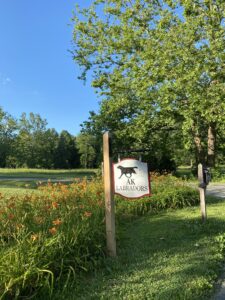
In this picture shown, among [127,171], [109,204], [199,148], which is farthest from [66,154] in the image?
[109,204]

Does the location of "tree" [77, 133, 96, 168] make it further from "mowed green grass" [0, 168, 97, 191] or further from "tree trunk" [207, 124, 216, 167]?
"tree trunk" [207, 124, 216, 167]

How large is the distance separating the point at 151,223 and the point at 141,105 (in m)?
14.9

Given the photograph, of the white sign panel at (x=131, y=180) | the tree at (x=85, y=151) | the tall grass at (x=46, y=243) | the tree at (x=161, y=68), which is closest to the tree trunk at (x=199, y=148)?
the tree at (x=161, y=68)

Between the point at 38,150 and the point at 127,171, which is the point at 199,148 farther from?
the point at 38,150

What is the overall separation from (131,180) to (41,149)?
231 ft

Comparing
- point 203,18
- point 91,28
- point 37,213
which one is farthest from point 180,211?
point 91,28

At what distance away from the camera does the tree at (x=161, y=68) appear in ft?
61.7

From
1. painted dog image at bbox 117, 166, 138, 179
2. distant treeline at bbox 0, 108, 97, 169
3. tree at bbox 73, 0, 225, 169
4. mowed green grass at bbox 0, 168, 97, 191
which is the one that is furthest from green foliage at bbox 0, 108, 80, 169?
painted dog image at bbox 117, 166, 138, 179

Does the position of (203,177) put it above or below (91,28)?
below

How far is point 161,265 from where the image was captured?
4781 millimetres

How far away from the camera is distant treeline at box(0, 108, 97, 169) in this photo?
226 feet

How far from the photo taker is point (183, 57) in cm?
1861

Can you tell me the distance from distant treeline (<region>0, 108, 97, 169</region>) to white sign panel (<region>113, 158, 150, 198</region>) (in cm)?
5802

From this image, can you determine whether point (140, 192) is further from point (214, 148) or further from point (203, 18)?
point (214, 148)
